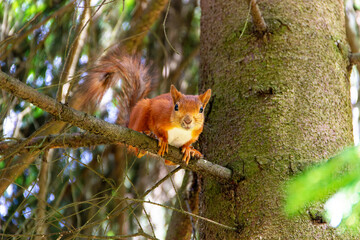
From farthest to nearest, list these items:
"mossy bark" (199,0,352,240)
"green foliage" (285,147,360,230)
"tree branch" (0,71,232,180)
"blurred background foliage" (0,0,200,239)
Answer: "blurred background foliage" (0,0,200,239), "mossy bark" (199,0,352,240), "tree branch" (0,71,232,180), "green foliage" (285,147,360,230)

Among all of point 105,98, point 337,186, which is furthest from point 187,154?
point 105,98

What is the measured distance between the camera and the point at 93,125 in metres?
0.96

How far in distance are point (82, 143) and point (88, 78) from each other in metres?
0.30

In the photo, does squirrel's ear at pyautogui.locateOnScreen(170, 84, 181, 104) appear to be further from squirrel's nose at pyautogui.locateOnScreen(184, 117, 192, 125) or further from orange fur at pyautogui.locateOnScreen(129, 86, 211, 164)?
squirrel's nose at pyautogui.locateOnScreen(184, 117, 192, 125)

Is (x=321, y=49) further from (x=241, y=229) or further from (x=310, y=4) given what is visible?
(x=241, y=229)

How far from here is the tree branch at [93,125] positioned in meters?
0.84

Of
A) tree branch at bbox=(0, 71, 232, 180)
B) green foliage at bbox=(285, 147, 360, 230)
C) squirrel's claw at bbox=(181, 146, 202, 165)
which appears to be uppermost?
squirrel's claw at bbox=(181, 146, 202, 165)

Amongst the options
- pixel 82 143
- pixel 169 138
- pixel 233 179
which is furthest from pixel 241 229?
pixel 82 143

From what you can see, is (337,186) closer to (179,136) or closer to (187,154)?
(187,154)

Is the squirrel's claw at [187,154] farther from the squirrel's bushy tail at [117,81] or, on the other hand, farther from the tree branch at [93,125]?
the squirrel's bushy tail at [117,81]

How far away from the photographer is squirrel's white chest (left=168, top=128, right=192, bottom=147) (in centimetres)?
149

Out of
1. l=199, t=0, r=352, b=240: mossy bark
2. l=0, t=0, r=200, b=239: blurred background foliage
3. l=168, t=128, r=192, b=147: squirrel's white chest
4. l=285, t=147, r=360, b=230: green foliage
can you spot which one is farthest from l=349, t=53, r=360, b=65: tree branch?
l=285, t=147, r=360, b=230: green foliage

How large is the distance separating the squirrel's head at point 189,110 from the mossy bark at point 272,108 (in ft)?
0.15

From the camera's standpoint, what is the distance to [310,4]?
4.58 ft
